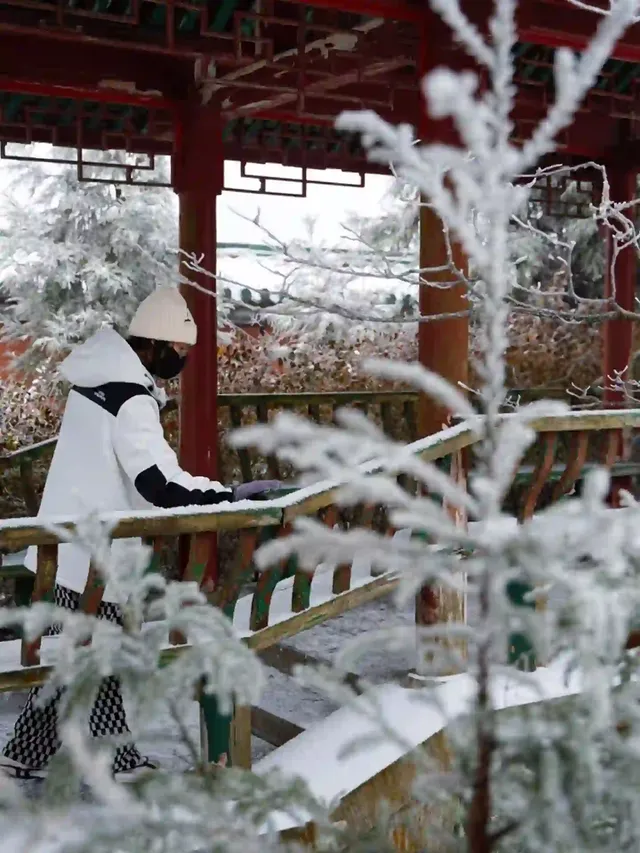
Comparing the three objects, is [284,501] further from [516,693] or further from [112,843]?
[112,843]

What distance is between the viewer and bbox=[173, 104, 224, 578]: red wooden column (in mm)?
6325

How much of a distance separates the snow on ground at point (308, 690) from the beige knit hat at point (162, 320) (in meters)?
1.41

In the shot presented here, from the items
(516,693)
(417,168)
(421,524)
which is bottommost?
(516,693)

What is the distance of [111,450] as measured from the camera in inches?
134

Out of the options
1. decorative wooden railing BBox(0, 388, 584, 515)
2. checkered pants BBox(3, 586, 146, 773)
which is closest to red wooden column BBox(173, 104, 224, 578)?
decorative wooden railing BBox(0, 388, 584, 515)

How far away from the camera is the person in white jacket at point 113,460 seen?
3322mm

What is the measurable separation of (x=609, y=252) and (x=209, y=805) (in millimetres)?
7643

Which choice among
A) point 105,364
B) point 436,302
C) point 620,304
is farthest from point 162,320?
point 620,304

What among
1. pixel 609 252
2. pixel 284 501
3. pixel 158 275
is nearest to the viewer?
pixel 284 501

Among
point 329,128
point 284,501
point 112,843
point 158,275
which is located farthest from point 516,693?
point 158,275

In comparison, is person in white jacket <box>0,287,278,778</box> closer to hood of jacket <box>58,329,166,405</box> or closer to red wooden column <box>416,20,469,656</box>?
hood of jacket <box>58,329,166,405</box>

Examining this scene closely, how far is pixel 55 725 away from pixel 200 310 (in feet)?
11.1

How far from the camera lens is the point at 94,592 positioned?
2.86 meters

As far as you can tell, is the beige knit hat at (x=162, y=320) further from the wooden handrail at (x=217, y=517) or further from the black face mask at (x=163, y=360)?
the wooden handrail at (x=217, y=517)
